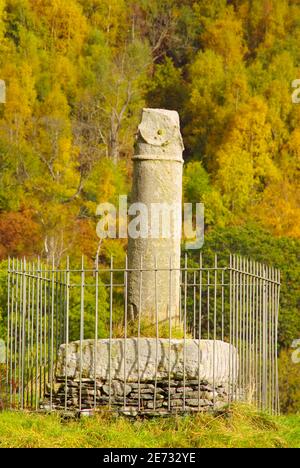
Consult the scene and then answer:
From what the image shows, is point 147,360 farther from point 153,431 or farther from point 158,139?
point 158,139

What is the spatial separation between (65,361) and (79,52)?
67017 mm

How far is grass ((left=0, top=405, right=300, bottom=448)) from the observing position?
620 inches

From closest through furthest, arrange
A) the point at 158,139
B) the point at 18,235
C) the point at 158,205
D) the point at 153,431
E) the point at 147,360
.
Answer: the point at 153,431, the point at 147,360, the point at 158,205, the point at 158,139, the point at 18,235

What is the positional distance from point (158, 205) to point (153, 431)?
331 centimetres

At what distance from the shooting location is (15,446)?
15.6 m

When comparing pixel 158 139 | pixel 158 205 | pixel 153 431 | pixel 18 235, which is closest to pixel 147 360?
pixel 153 431

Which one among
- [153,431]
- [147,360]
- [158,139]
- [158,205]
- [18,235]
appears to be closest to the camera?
[153,431]

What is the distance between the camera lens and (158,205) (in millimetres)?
18219

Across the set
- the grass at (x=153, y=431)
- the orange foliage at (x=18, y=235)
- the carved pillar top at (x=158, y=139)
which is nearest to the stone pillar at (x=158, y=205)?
the carved pillar top at (x=158, y=139)

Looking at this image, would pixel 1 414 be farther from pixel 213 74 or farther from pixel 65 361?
pixel 213 74

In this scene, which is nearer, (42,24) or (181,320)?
(181,320)

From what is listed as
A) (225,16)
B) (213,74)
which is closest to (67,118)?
(213,74)

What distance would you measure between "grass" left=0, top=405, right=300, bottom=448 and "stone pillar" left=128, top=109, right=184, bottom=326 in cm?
177

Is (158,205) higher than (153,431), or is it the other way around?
(158,205)
